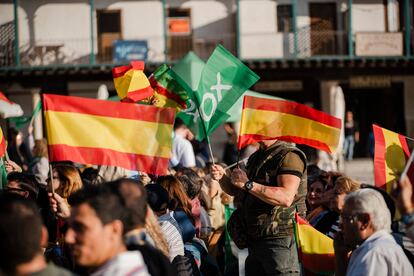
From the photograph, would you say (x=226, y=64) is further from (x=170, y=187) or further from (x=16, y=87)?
(x=16, y=87)

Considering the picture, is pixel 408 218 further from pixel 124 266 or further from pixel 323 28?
pixel 323 28

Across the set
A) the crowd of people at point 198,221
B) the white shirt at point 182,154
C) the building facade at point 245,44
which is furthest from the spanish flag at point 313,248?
the building facade at point 245,44

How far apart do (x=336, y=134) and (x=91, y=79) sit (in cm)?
2261

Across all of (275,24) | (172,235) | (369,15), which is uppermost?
(369,15)

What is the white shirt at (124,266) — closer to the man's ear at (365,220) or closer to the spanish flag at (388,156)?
the man's ear at (365,220)

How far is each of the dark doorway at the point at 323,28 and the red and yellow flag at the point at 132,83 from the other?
2170 cm

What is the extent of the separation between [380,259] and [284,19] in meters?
26.3

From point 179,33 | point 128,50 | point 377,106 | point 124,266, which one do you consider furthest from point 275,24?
point 124,266

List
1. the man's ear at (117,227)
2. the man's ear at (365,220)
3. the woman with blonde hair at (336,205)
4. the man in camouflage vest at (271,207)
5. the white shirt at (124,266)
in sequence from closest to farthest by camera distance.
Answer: the white shirt at (124,266), the man's ear at (117,227), the man's ear at (365,220), the man in camouflage vest at (271,207), the woman with blonde hair at (336,205)

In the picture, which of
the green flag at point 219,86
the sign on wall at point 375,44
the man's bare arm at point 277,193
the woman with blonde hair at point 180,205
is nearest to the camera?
the man's bare arm at point 277,193

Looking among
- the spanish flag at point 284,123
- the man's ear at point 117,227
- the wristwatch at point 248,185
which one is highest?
the spanish flag at point 284,123

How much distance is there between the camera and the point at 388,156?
5953 mm

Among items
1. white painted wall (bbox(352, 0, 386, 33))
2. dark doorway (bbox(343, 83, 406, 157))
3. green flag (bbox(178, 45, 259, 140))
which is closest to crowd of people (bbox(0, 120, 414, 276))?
green flag (bbox(178, 45, 259, 140))

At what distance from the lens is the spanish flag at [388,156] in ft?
18.6
